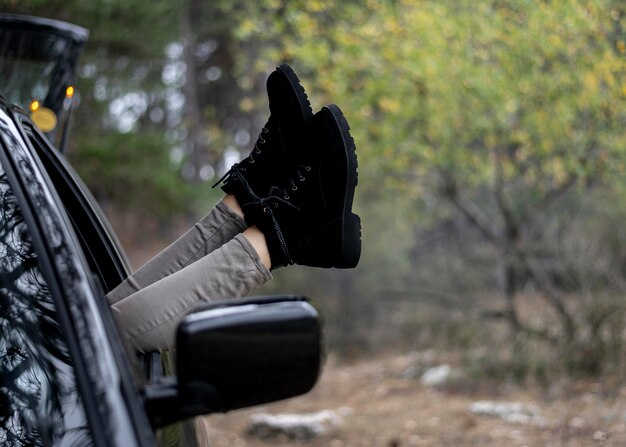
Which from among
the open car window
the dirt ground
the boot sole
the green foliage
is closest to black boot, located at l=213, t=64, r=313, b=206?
the boot sole

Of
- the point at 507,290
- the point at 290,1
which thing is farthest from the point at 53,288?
the point at 507,290

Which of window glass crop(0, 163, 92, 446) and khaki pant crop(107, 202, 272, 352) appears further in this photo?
khaki pant crop(107, 202, 272, 352)

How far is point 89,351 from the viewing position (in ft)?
4.53

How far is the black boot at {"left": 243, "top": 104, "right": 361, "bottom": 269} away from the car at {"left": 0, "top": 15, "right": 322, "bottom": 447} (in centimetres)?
78

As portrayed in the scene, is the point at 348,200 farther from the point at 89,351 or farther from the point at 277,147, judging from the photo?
the point at 89,351

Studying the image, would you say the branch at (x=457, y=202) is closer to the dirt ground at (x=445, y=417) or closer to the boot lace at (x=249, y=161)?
the dirt ground at (x=445, y=417)

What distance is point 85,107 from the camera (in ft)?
43.8

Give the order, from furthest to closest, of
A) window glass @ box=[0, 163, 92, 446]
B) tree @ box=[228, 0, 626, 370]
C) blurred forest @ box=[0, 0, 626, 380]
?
blurred forest @ box=[0, 0, 626, 380] < tree @ box=[228, 0, 626, 370] < window glass @ box=[0, 163, 92, 446]

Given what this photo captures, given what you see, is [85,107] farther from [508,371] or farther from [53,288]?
[53,288]

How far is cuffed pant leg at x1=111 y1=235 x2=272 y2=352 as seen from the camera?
2.00m

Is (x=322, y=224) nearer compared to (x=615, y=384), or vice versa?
(x=322, y=224)

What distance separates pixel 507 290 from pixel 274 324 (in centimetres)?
987

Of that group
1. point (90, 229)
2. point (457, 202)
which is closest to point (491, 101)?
point (457, 202)

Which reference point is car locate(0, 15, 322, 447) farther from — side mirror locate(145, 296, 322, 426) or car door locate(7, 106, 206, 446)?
car door locate(7, 106, 206, 446)
